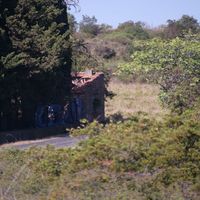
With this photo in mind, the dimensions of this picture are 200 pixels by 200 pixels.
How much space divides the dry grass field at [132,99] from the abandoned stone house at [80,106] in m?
2.29

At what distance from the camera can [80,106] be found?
47656 millimetres

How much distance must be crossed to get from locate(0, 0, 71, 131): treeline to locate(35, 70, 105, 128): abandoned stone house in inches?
78.7

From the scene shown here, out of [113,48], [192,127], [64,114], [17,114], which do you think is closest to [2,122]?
[17,114]

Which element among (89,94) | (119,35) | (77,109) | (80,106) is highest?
(119,35)

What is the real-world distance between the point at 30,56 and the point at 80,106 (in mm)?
9977

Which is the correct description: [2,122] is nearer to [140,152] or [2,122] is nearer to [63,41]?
[63,41]

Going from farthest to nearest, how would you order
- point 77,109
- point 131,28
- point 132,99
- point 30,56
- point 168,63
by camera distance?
1. point 131,28
2. point 132,99
3. point 77,109
4. point 30,56
5. point 168,63

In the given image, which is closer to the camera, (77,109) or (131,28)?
(77,109)

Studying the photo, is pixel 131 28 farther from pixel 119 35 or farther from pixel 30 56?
pixel 30 56

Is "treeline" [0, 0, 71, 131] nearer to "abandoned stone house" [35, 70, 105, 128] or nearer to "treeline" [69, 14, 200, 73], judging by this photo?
"abandoned stone house" [35, 70, 105, 128]

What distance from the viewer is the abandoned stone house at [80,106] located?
44.1m

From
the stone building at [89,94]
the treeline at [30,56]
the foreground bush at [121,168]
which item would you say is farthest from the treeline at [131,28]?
the foreground bush at [121,168]

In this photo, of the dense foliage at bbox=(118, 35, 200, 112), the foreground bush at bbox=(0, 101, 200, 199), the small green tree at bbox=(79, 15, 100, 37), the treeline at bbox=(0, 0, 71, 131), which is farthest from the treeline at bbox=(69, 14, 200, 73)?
the foreground bush at bbox=(0, 101, 200, 199)

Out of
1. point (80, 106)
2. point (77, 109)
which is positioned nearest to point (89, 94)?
point (80, 106)
